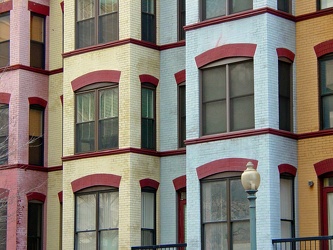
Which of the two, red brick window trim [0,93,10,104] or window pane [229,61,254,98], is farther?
red brick window trim [0,93,10,104]

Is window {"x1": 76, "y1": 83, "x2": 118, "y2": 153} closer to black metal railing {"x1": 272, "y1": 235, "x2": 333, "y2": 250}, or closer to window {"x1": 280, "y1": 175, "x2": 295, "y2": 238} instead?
window {"x1": 280, "y1": 175, "x2": 295, "y2": 238}

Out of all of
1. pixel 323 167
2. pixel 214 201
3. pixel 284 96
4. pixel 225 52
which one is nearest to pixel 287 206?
pixel 323 167

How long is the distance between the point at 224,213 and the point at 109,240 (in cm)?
453

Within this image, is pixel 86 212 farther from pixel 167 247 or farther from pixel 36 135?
pixel 36 135

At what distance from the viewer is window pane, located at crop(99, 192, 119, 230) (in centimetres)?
3023

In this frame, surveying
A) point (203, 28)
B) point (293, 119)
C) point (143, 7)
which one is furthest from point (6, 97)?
point (293, 119)

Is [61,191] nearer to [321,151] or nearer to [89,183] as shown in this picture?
[89,183]

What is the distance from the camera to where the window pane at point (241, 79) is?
90.0ft

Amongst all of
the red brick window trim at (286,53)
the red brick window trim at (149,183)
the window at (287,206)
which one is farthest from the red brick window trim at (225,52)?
the red brick window trim at (149,183)

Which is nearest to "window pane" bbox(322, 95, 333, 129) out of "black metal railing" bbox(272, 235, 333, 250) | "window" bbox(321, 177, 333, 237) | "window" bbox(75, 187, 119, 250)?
"window" bbox(321, 177, 333, 237)

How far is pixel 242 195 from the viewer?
1066 inches

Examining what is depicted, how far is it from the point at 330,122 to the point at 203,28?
460cm

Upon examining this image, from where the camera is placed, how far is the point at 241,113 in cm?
2755

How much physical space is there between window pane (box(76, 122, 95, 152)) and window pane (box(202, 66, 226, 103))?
14.9ft
